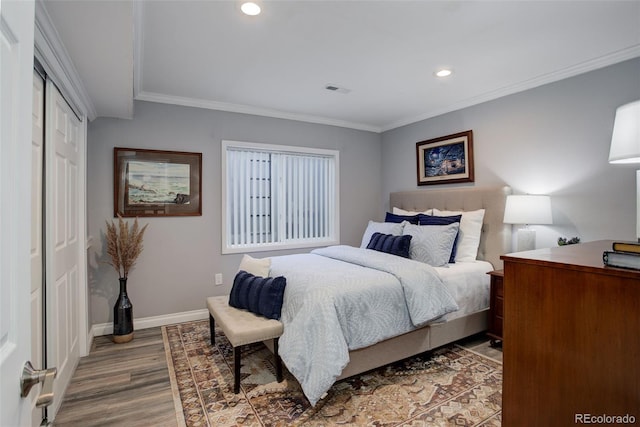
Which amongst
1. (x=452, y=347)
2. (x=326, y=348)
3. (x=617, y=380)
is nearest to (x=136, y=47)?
(x=326, y=348)

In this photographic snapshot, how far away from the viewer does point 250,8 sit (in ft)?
6.48

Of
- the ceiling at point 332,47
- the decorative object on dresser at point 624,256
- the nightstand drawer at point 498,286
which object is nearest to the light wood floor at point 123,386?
the nightstand drawer at point 498,286

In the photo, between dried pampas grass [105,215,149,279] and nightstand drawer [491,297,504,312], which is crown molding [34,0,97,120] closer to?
dried pampas grass [105,215,149,279]

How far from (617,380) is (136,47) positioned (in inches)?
124

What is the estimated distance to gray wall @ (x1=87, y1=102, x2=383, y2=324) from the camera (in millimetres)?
3258

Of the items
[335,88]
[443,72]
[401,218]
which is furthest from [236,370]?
[443,72]

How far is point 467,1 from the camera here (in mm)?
1931

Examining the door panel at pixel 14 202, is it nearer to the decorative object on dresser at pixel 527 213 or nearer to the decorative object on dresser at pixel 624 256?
the decorative object on dresser at pixel 624 256

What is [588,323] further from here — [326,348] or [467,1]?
[467,1]

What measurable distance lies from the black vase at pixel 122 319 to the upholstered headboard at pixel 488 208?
3446mm

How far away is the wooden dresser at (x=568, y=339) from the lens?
108 centimetres

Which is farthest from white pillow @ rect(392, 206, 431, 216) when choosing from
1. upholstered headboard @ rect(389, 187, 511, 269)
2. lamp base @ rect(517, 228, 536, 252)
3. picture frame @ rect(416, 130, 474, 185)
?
lamp base @ rect(517, 228, 536, 252)

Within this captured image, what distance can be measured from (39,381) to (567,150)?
3.63 m

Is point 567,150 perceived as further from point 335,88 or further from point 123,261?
point 123,261
